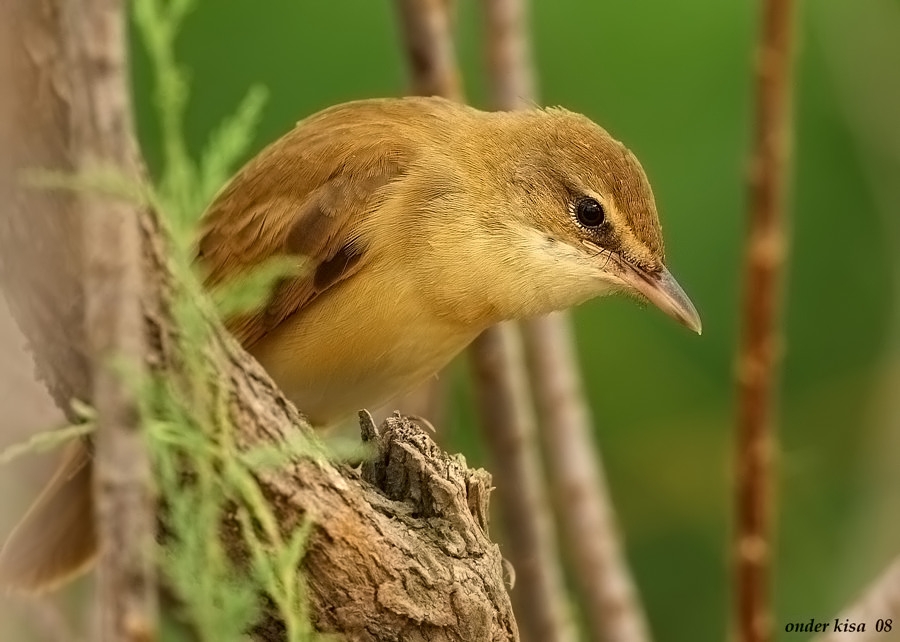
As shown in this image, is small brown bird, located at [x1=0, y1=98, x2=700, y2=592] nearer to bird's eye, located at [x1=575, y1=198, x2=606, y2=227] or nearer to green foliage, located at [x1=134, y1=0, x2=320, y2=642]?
bird's eye, located at [x1=575, y1=198, x2=606, y2=227]

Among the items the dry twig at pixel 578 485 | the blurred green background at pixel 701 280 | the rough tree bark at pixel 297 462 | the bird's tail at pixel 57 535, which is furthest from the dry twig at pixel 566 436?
the bird's tail at pixel 57 535

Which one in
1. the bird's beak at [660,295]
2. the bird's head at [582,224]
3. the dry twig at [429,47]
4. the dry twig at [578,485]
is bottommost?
the dry twig at [578,485]

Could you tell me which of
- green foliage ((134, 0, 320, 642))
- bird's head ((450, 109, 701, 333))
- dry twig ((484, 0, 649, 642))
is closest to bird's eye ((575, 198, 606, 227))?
bird's head ((450, 109, 701, 333))

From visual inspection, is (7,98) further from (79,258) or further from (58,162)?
(79,258)

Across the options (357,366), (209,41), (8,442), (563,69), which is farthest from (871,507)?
(8,442)

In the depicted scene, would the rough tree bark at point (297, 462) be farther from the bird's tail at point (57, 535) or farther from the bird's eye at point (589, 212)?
the bird's eye at point (589, 212)
